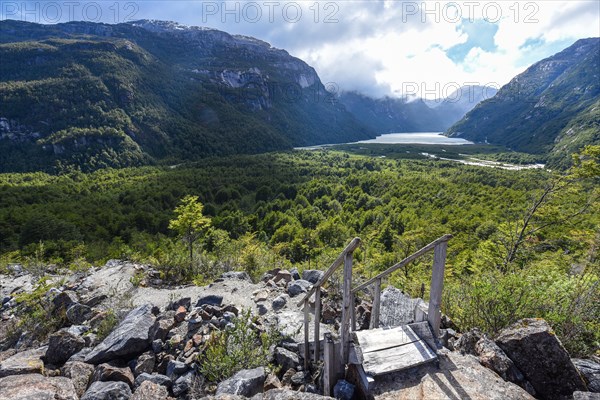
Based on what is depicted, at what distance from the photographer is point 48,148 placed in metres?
83.4

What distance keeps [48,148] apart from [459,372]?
112m

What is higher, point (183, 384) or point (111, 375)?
point (111, 375)

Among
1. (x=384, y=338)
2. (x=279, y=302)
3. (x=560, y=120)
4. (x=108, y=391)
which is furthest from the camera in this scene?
(x=560, y=120)

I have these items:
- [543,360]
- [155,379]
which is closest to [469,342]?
[543,360]

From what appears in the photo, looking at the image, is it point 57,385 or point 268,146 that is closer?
point 57,385

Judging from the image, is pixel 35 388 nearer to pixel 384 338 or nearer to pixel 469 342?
pixel 384 338

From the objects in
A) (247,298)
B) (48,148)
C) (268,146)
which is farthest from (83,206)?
(268,146)

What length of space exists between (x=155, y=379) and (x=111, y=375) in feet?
2.35

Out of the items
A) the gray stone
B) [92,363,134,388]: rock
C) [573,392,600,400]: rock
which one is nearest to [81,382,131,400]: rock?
[92,363,134,388]: rock

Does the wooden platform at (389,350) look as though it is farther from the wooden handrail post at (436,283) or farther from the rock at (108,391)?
the rock at (108,391)

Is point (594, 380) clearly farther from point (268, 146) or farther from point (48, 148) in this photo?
point (268, 146)

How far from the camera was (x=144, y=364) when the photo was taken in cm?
537

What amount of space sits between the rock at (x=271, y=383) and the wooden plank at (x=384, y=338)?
1.47m

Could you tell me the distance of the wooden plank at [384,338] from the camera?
4.28 metres
